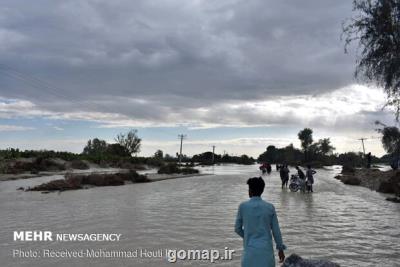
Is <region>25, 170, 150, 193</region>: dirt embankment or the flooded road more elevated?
<region>25, 170, 150, 193</region>: dirt embankment

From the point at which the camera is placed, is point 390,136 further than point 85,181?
No

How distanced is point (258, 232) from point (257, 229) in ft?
0.13

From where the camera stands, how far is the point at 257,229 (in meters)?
5.36

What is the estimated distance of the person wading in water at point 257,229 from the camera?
5223mm

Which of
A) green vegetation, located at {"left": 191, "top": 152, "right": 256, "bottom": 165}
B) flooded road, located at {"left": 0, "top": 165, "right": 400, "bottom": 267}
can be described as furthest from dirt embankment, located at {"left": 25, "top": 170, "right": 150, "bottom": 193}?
green vegetation, located at {"left": 191, "top": 152, "right": 256, "bottom": 165}

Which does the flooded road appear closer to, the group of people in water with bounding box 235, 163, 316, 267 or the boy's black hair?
the group of people in water with bounding box 235, 163, 316, 267

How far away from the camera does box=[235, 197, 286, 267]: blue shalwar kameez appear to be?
522cm

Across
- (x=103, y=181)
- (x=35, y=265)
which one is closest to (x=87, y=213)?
(x=35, y=265)

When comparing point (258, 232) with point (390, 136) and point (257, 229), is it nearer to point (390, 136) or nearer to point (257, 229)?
point (257, 229)

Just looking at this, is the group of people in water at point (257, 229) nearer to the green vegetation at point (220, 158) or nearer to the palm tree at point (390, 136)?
the palm tree at point (390, 136)

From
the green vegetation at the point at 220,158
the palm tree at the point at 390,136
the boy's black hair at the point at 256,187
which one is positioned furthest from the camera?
the green vegetation at the point at 220,158

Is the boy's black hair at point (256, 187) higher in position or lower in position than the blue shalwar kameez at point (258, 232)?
higher

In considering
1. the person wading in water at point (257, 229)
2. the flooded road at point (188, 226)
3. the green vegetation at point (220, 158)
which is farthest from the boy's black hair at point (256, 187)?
the green vegetation at point (220, 158)

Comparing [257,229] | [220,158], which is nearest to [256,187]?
[257,229]
